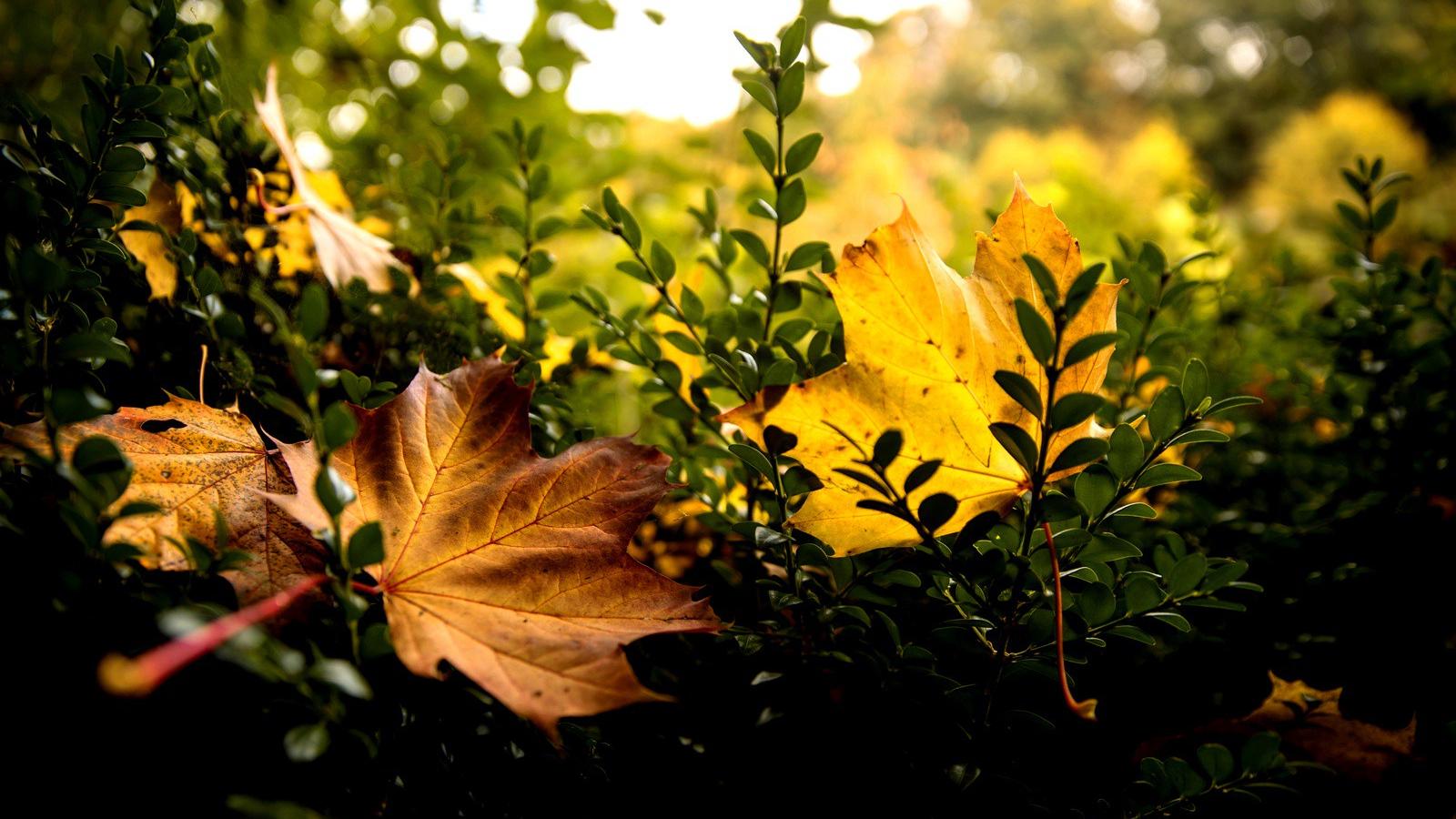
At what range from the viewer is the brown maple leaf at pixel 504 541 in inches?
13.3

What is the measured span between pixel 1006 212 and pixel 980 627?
0.75 ft

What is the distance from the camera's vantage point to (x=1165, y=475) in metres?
0.37

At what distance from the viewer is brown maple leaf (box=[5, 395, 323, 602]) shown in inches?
13.4

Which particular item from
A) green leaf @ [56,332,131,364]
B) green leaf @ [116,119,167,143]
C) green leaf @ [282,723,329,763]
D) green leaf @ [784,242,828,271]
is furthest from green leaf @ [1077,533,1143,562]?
green leaf @ [116,119,167,143]

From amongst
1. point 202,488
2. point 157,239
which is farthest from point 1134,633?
point 157,239

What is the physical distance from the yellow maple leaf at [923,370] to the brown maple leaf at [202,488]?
0.24 m

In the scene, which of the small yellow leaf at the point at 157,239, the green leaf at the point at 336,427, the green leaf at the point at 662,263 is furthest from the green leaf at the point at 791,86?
the small yellow leaf at the point at 157,239

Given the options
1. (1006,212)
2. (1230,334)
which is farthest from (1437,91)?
(1006,212)

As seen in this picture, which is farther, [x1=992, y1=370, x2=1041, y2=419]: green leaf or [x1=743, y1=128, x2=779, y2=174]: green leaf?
[x1=743, y1=128, x2=779, y2=174]: green leaf

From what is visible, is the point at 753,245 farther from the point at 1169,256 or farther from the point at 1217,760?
the point at 1169,256

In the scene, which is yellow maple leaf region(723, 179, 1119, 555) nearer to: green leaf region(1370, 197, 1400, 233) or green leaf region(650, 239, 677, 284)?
green leaf region(650, 239, 677, 284)

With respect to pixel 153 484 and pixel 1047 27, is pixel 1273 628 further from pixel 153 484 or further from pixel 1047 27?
pixel 1047 27

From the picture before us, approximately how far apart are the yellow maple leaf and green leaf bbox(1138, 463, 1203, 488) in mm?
48

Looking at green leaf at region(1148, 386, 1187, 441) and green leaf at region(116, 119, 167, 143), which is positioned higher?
green leaf at region(1148, 386, 1187, 441)
